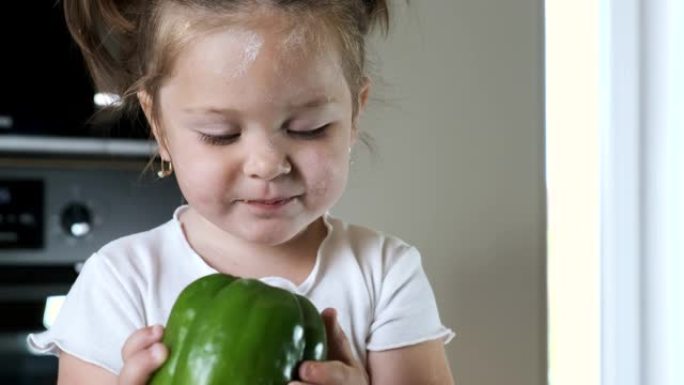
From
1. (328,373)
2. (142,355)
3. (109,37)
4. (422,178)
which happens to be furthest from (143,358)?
(422,178)

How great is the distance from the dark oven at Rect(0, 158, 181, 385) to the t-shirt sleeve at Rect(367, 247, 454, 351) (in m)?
0.34

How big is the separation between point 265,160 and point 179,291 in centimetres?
19

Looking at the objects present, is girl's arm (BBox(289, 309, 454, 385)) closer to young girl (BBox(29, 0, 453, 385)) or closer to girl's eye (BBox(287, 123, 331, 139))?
young girl (BBox(29, 0, 453, 385))

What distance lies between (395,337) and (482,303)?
286 mm

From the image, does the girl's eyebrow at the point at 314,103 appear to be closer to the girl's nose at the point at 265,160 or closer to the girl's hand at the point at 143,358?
the girl's nose at the point at 265,160

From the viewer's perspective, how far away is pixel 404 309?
2.95 ft

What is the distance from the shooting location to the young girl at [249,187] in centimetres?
75

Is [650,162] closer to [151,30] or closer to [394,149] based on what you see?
[394,149]

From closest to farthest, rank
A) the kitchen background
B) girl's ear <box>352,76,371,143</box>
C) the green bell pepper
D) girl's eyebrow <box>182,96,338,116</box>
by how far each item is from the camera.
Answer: the green bell pepper
girl's eyebrow <box>182,96,338,116</box>
girl's ear <box>352,76,371,143</box>
the kitchen background

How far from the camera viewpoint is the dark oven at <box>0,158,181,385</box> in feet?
3.58

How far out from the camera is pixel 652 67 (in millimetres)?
1146

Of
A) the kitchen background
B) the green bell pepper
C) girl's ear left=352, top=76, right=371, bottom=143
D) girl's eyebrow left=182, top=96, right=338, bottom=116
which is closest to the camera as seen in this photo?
the green bell pepper

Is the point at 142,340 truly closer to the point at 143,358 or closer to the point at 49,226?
the point at 143,358

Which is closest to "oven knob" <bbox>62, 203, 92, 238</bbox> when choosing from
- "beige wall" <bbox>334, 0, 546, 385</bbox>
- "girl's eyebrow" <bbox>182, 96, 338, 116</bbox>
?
"beige wall" <bbox>334, 0, 546, 385</bbox>
